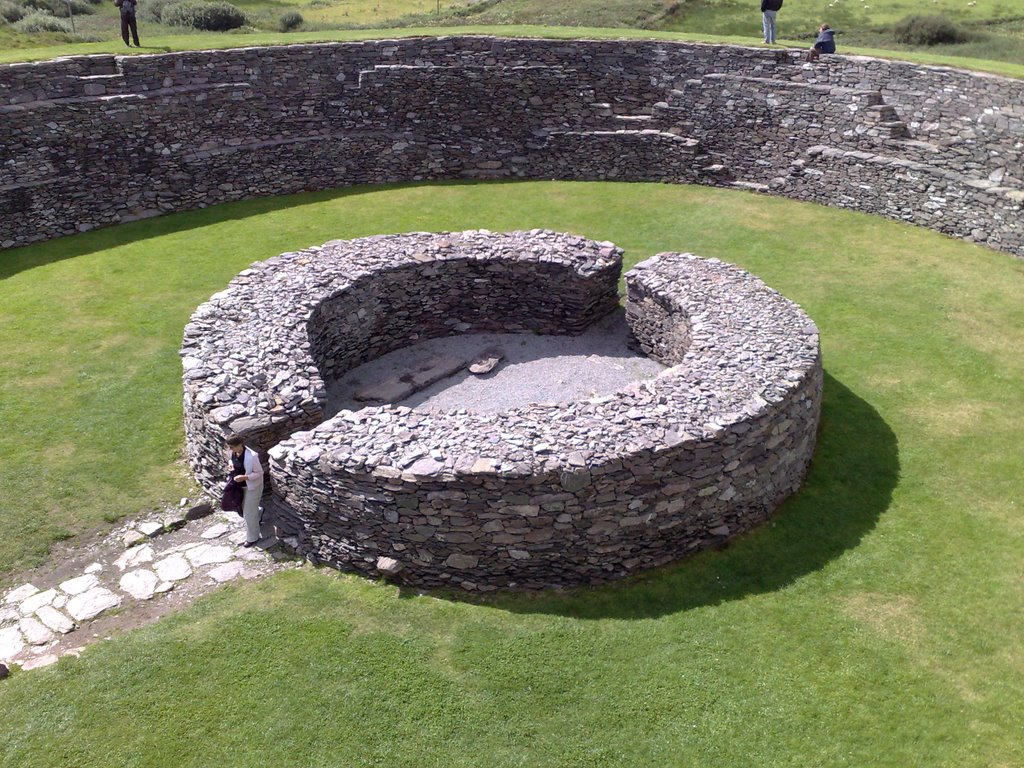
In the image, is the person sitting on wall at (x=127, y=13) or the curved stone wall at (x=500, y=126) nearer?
the curved stone wall at (x=500, y=126)

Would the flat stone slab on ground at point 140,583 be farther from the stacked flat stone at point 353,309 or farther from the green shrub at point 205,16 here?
the green shrub at point 205,16

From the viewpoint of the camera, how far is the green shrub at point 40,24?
29.2 metres

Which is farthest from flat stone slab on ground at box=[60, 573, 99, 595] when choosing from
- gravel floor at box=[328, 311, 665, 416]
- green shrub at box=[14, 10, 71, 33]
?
green shrub at box=[14, 10, 71, 33]

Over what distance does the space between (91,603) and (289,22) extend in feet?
107

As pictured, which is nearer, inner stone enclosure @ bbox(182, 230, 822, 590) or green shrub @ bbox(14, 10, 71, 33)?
inner stone enclosure @ bbox(182, 230, 822, 590)

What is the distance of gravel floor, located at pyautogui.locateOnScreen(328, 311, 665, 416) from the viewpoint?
46.2ft

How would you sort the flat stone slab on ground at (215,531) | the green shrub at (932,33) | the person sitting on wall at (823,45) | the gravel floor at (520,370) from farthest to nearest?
the green shrub at (932,33), the person sitting on wall at (823,45), the gravel floor at (520,370), the flat stone slab on ground at (215,531)

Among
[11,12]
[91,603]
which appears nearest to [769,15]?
[91,603]

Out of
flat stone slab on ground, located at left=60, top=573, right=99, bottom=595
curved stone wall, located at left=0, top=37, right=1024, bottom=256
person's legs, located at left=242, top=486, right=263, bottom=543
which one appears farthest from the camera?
curved stone wall, located at left=0, top=37, right=1024, bottom=256

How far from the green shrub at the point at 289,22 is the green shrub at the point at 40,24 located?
8666 mm

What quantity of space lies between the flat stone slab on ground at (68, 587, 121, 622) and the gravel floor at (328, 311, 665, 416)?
4706mm

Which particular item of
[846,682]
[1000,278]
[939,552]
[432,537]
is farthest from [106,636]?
[1000,278]

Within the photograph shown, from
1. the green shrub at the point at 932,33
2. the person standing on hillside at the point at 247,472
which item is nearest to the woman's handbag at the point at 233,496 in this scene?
the person standing on hillside at the point at 247,472

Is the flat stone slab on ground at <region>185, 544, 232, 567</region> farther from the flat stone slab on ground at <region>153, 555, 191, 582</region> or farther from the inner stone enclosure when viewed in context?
the inner stone enclosure
